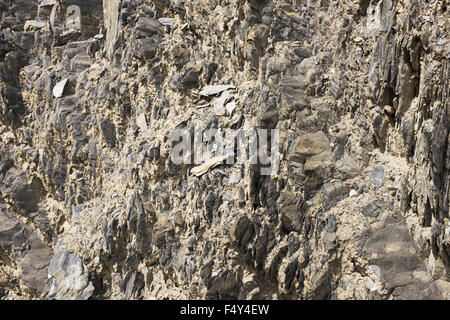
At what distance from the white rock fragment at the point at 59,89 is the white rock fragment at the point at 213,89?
3.29m

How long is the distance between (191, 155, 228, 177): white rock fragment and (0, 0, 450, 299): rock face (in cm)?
2

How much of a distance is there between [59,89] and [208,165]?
404 centimetres

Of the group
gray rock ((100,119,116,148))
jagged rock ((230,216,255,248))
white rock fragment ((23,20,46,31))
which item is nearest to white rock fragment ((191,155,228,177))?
jagged rock ((230,216,255,248))

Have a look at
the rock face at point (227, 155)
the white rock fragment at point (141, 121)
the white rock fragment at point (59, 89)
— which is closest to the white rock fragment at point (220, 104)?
the rock face at point (227, 155)

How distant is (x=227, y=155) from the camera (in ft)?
22.0

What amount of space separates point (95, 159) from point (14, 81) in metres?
2.76

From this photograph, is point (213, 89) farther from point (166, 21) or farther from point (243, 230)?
point (243, 230)

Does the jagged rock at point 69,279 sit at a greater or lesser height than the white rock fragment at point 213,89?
lesser

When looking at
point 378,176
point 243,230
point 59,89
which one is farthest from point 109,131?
point 378,176

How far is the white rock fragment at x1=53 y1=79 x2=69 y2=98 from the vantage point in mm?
8938

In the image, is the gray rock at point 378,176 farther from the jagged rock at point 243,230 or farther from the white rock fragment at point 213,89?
the white rock fragment at point 213,89

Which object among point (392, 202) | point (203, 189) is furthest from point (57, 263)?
point (392, 202)

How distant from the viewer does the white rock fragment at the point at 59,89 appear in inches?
352

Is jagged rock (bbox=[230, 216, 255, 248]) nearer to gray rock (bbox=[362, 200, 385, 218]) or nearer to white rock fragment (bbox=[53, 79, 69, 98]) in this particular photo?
gray rock (bbox=[362, 200, 385, 218])
